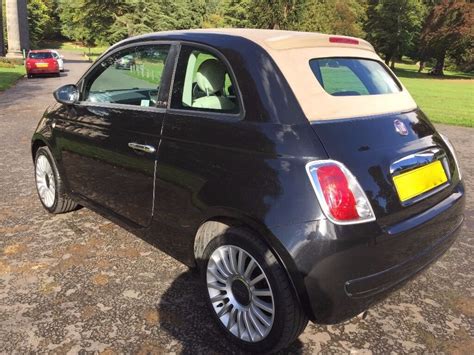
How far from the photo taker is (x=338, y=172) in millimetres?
2264

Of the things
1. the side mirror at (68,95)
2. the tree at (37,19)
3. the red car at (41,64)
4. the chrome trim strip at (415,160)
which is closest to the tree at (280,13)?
the red car at (41,64)

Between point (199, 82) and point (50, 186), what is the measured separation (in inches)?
96.5

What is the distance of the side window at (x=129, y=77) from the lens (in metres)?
3.24

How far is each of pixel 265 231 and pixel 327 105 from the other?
832 mm

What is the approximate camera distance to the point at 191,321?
290 cm

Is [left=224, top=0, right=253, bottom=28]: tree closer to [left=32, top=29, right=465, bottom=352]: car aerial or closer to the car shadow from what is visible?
[left=32, top=29, right=465, bottom=352]: car aerial

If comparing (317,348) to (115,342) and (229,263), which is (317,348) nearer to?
(229,263)

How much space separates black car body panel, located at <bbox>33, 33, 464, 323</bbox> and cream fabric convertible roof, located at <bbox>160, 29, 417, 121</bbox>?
0.06 meters

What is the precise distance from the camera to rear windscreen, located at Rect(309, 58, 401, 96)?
9.55ft

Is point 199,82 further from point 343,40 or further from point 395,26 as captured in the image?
point 395,26

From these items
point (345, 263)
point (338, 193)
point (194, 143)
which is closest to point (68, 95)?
point (194, 143)

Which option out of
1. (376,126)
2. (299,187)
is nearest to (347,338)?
(299,187)

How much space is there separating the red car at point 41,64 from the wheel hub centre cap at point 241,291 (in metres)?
25.9

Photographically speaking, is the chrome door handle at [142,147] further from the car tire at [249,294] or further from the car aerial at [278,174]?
the car tire at [249,294]
